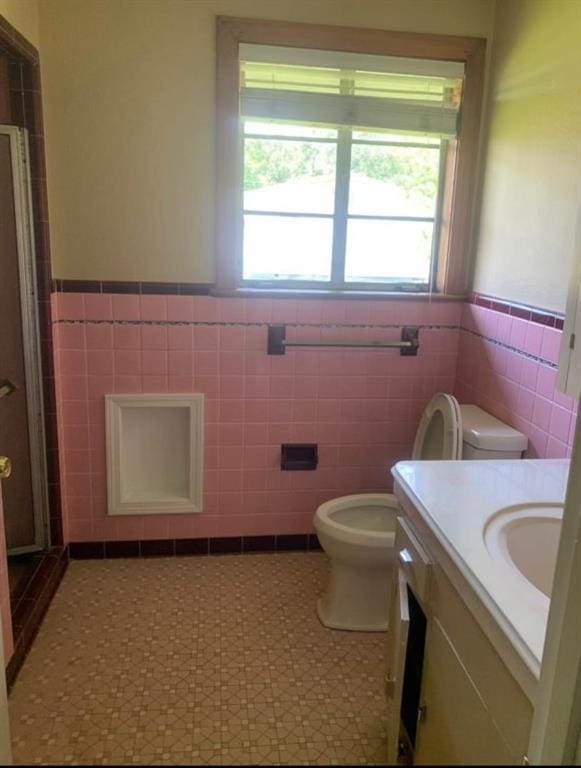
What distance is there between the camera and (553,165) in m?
2.02

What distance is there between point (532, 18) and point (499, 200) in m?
0.61

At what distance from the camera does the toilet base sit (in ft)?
7.54

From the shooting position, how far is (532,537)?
4.88 feet

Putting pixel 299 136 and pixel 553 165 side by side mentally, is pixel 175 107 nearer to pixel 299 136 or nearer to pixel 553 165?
pixel 299 136

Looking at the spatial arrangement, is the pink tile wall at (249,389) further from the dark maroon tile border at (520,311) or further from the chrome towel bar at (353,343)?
the dark maroon tile border at (520,311)

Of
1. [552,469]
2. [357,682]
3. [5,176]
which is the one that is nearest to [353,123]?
[5,176]

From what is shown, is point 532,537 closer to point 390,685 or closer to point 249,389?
point 390,685

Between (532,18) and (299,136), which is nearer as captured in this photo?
(532,18)

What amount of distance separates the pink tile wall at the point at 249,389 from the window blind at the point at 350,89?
738mm

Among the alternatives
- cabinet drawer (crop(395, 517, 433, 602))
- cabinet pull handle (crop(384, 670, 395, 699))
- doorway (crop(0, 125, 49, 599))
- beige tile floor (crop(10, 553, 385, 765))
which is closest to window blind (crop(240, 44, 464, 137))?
doorway (crop(0, 125, 49, 599))

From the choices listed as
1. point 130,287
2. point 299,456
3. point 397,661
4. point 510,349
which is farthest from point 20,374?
point 510,349

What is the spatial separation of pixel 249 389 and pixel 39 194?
1.12m

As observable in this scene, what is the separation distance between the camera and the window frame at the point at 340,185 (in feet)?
7.82

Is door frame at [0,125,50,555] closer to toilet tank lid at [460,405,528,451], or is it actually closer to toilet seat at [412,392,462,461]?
toilet seat at [412,392,462,461]
